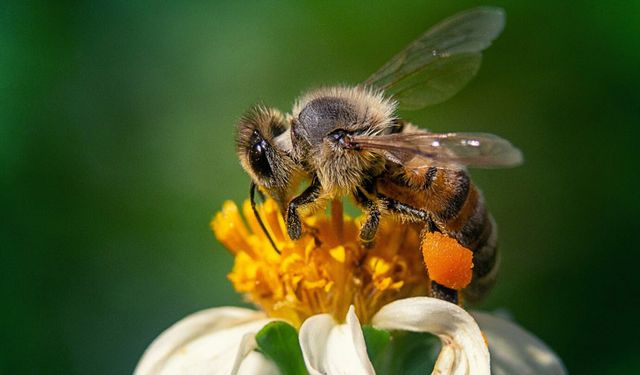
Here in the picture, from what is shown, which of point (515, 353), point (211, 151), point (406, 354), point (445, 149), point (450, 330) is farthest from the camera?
point (211, 151)

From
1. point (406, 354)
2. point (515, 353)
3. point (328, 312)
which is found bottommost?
point (515, 353)

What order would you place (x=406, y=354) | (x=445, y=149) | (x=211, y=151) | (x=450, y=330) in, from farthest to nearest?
(x=211, y=151) → (x=406, y=354) → (x=450, y=330) → (x=445, y=149)

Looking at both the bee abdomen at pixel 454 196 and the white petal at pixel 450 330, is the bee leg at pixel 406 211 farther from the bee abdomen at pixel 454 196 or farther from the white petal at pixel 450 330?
the white petal at pixel 450 330

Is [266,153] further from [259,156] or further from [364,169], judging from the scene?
[364,169]

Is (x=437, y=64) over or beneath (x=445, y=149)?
over

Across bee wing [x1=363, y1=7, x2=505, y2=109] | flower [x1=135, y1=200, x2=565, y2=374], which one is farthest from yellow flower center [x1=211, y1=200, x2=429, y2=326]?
bee wing [x1=363, y1=7, x2=505, y2=109]

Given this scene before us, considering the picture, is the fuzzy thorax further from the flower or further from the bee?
the flower

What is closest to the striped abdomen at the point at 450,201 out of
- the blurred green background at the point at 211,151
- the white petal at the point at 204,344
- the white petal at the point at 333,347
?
the white petal at the point at 333,347

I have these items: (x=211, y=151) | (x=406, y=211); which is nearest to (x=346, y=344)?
(x=406, y=211)
